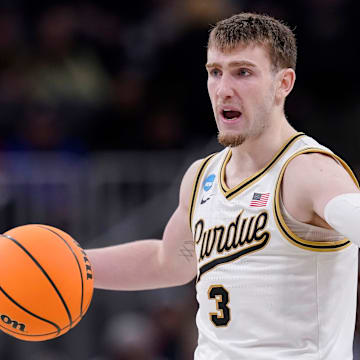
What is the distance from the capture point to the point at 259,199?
3.95 metres

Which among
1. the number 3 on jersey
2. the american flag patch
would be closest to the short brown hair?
the american flag patch

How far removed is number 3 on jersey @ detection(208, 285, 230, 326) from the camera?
13.1 feet

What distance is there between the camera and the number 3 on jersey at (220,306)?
3.99 meters

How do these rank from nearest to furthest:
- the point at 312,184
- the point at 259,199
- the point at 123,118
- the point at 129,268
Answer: the point at 312,184 → the point at 259,199 → the point at 129,268 → the point at 123,118

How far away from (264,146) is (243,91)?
31cm

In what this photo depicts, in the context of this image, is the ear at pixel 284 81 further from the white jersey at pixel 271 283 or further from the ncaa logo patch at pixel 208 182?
the ncaa logo patch at pixel 208 182

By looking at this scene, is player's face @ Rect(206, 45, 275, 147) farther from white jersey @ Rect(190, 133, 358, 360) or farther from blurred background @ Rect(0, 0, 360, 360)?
blurred background @ Rect(0, 0, 360, 360)

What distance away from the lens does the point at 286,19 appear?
1062cm

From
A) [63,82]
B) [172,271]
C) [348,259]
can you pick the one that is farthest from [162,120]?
[348,259]

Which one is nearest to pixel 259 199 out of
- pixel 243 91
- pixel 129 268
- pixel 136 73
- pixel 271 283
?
pixel 271 283

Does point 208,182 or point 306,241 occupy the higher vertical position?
point 208,182

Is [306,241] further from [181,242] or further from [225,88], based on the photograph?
[181,242]

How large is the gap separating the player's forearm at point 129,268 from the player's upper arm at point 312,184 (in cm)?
125

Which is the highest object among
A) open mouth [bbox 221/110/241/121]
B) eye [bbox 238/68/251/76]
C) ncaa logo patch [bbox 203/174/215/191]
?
eye [bbox 238/68/251/76]
